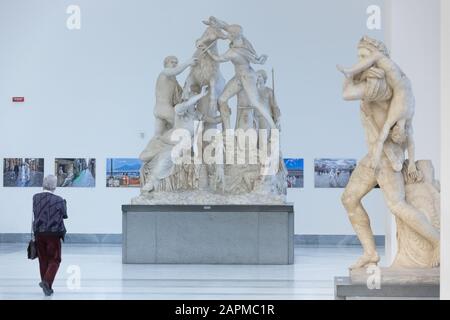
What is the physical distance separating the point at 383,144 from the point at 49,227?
442 cm

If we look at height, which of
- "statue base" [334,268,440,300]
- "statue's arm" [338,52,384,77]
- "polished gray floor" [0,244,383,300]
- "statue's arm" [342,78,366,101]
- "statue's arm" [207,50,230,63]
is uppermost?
"statue's arm" [207,50,230,63]

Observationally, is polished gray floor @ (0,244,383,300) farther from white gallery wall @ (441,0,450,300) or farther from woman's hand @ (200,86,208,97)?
white gallery wall @ (441,0,450,300)

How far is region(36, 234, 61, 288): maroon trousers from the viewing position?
1306cm

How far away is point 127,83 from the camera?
79.0 feet

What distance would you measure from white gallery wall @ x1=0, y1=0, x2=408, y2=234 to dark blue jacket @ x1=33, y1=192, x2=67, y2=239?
1088 centimetres

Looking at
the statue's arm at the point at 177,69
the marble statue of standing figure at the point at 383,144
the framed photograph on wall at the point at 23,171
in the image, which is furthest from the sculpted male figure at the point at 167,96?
the marble statue of standing figure at the point at 383,144

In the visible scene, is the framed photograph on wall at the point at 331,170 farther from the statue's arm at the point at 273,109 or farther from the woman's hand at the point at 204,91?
the woman's hand at the point at 204,91

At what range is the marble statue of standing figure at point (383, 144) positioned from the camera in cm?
1093

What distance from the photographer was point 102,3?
24.1 metres

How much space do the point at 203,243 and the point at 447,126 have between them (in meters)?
11.3

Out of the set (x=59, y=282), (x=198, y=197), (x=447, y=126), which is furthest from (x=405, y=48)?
(x=447, y=126)

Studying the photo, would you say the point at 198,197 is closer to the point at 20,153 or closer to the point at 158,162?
the point at 158,162

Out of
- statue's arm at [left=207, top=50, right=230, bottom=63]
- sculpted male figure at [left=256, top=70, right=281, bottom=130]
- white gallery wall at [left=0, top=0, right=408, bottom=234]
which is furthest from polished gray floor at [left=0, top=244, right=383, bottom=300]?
statue's arm at [left=207, top=50, right=230, bottom=63]

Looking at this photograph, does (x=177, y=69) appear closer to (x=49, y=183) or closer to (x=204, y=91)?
(x=204, y=91)
